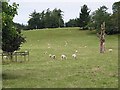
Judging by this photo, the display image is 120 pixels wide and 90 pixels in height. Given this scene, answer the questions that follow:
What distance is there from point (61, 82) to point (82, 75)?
3.56m

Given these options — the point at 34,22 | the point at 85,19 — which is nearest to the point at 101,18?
the point at 85,19

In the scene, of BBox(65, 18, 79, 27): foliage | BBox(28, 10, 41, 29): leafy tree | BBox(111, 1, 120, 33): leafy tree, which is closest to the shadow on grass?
BBox(111, 1, 120, 33): leafy tree

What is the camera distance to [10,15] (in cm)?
2241

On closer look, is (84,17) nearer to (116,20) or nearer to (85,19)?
(85,19)

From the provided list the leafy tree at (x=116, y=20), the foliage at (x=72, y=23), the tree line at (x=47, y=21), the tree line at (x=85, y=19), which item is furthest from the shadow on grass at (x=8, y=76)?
the foliage at (x=72, y=23)

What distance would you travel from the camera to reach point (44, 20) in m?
135

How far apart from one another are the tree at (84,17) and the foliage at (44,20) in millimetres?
17334

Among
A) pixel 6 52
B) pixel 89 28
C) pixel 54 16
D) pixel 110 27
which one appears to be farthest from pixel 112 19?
pixel 6 52

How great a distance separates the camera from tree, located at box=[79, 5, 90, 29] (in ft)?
368

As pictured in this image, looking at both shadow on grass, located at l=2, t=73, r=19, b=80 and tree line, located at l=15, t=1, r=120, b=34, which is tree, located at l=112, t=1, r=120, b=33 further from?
shadow on grass, located at l=2, t=73, r=19, b=80

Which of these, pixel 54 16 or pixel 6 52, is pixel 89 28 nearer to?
pixel 54 16

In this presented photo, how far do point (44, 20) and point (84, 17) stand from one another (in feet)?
75.2

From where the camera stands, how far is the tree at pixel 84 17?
4416 inches

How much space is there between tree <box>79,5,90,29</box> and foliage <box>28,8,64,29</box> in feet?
56.9
